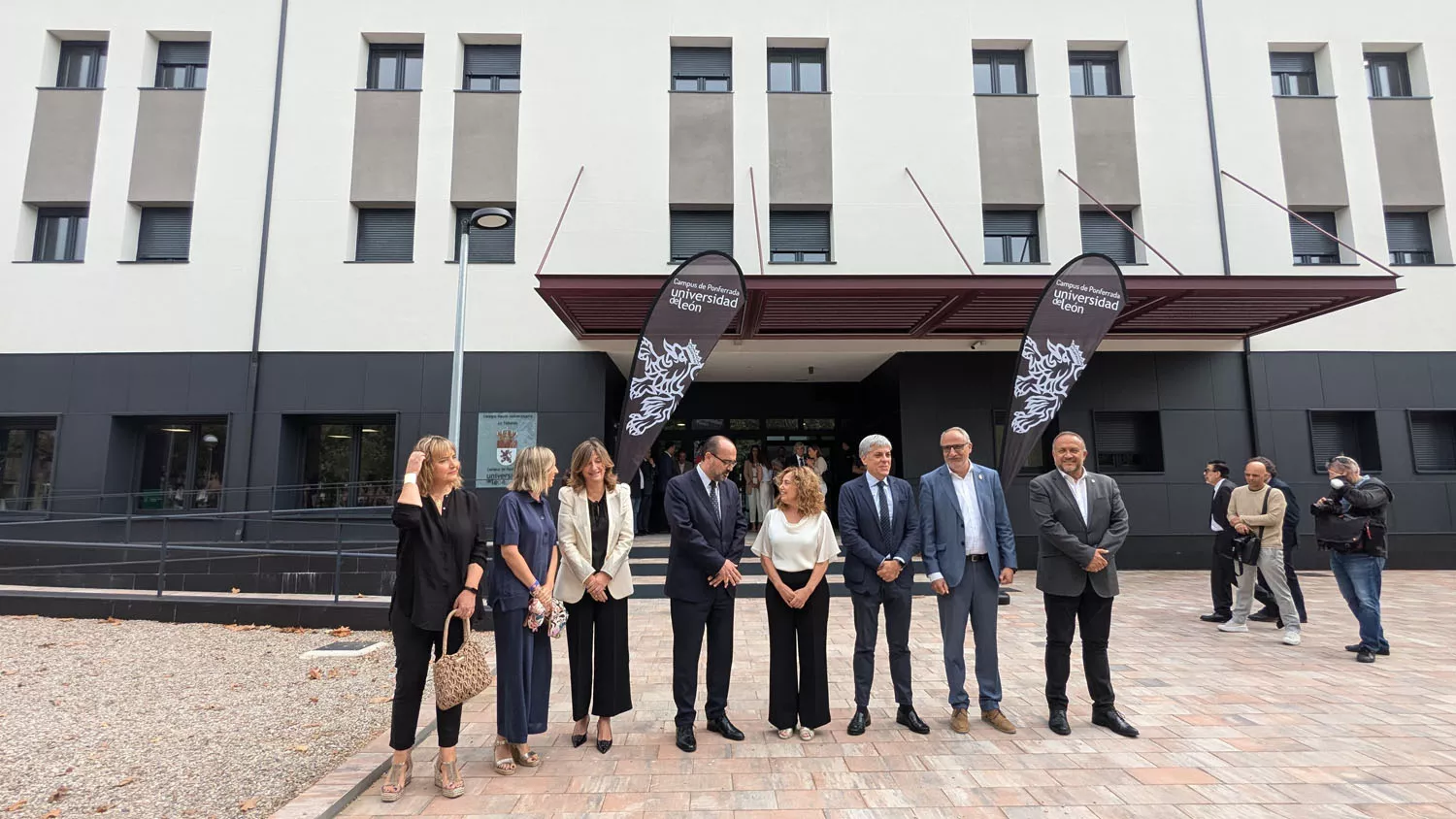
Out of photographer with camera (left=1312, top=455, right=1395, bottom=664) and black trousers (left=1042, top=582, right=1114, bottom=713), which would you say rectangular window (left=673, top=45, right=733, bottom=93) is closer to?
photographer with camera (left=1312, top=455, right=1395, bottom=664)

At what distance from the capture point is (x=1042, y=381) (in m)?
8.48

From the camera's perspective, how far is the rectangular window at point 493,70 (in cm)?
1252

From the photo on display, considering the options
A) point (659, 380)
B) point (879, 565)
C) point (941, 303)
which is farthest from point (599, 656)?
point (941, 303)

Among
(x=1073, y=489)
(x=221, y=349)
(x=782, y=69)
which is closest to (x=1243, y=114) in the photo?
(x=782, y=69)

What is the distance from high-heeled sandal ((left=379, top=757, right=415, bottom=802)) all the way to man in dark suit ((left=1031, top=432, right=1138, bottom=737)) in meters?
3.92

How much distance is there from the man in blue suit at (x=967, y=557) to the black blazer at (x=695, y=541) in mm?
1421

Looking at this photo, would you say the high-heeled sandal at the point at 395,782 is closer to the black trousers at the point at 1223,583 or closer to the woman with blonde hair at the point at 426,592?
the woman with blonde hair at the point at 426,592

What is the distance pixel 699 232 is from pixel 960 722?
31.4 feet

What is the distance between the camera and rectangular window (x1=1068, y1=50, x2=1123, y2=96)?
12.9 m

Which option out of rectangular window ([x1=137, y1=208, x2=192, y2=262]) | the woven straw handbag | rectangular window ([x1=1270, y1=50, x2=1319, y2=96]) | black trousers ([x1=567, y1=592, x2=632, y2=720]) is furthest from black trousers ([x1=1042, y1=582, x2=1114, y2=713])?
rectangular window ([x1=137, y1=208, x2=192, y2=262])

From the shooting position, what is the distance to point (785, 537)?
436 centimetres

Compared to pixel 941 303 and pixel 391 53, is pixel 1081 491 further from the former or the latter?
pixel 391 53

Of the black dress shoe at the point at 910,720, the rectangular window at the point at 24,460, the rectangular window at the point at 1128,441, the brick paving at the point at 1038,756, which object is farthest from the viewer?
the rectangular window at the point at 1128,441

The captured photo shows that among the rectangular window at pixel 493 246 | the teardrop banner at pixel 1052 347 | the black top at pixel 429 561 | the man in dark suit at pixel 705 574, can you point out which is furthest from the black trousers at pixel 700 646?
the rectangular window at pixel 493 246
